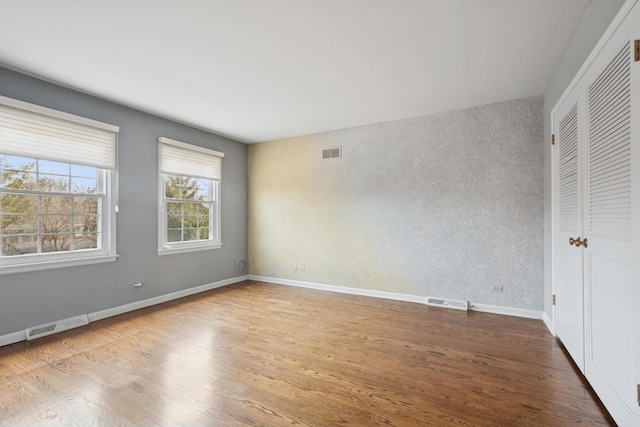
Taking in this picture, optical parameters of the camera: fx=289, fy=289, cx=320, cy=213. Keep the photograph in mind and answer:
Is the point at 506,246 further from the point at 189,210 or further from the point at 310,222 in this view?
the point at 189,210

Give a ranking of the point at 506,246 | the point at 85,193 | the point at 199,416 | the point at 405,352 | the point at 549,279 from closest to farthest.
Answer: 1. the point at 199,416
2. the point at 405,352
3. the point at 549,279
4. the point at 85,193
5. the point at 506,246

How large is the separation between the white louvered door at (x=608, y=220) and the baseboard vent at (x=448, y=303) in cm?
134

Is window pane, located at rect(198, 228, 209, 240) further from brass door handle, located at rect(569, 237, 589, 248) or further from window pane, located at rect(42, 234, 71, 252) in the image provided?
brass door handle, located at rect(569, 237, 589, 248)

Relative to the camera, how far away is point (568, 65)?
2.42 m

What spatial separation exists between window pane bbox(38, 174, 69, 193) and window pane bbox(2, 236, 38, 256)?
533mm

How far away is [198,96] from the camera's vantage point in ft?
11.3

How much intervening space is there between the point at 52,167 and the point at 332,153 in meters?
3.56

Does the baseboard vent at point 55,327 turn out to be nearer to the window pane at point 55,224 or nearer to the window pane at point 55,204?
the window pane at point 55,224

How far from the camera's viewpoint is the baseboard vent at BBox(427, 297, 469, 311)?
149 inches

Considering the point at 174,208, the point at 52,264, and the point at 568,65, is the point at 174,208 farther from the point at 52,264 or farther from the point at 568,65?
the point at 568,65

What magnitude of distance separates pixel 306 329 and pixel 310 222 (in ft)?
7.07

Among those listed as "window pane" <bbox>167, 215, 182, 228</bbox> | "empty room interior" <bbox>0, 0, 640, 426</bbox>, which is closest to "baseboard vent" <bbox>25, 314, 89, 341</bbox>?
"empty room interior" <bbox>0, 0, 640, 426</bbox>

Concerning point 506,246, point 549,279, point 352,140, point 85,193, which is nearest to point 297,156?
point 352,140

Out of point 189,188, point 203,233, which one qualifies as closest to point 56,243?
point 189,188
